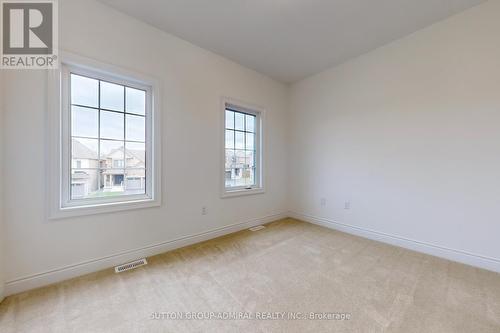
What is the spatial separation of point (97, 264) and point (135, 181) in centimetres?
89

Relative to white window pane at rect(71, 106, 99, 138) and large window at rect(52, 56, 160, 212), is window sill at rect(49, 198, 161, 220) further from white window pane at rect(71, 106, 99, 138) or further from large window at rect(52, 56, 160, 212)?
white window pane at rect(71, 106, 99, 138)

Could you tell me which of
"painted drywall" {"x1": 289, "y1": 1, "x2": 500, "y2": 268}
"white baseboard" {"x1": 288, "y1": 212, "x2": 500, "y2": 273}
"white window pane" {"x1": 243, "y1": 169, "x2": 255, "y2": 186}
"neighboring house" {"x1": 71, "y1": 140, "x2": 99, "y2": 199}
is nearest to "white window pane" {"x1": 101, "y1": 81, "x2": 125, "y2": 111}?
"neighboring house" {"x1": 71, "y1": 140, "x2": 99, "y2": 199}

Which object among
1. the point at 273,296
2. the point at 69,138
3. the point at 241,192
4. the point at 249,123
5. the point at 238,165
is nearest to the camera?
the point at 273,296

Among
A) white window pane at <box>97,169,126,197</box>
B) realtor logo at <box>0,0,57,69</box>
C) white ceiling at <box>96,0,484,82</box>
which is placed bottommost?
white window pane at <box>97,169,126,197</box>

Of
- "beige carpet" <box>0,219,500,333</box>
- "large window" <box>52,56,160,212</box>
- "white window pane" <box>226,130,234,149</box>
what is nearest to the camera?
"beige carpet" <box>0,219,500,333</box>

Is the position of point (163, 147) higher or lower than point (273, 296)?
higher

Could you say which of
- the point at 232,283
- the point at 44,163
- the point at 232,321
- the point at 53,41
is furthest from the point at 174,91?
the point at 232,321

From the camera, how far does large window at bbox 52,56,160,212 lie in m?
1.89

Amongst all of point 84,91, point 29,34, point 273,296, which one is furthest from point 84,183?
point 273,296

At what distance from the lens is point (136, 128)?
232 cm

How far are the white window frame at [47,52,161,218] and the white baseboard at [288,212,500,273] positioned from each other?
9.02 ft

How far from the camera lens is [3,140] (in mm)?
1563

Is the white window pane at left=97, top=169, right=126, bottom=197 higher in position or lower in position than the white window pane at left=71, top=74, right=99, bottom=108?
lower

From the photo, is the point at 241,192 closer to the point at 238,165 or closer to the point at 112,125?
the point at 238,165
